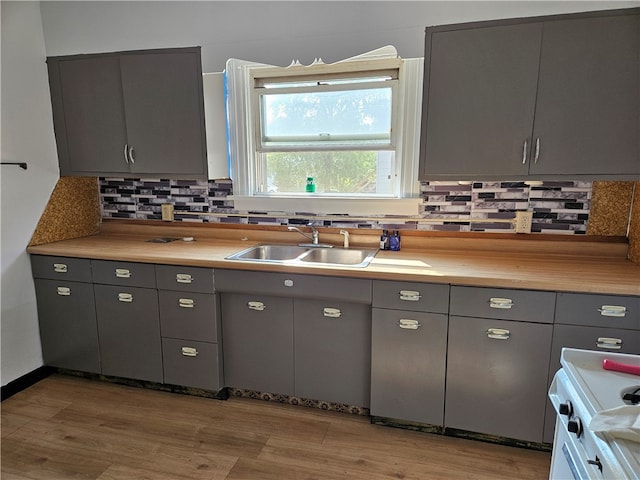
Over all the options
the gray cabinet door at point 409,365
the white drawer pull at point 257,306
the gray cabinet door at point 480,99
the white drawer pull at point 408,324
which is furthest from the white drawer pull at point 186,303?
the gray cabinet door at point 480,99

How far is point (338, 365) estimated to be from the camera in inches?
87.4

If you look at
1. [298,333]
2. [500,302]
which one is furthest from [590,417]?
[298,333]

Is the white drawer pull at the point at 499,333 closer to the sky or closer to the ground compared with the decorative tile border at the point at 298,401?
closer to the sky

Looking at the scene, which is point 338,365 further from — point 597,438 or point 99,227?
point 99,227

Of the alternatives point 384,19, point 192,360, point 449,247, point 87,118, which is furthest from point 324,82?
point 192,360

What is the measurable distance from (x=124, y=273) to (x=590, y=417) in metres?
2.36

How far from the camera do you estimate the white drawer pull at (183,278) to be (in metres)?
2.30

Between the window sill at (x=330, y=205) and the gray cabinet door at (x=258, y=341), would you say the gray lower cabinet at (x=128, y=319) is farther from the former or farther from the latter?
the window sill at (x=330, y=205)

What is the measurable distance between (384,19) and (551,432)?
7.48 feet

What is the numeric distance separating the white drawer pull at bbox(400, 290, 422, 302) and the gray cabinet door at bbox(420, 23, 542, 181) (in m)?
0.67

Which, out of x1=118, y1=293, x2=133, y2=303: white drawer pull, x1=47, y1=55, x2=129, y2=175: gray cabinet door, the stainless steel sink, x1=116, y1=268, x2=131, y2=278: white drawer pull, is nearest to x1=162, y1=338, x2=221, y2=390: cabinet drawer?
x1=118, y1=293, x2=133, y2=303: white drawer pull

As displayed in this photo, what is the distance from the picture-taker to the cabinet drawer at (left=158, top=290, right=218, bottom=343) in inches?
91.2

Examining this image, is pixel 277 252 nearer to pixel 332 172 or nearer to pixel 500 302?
pixel 332 172

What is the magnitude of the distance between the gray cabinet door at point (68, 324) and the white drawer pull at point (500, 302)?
2.33 meters
